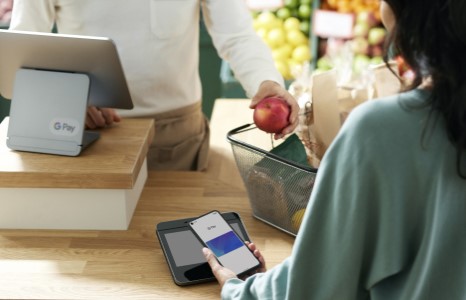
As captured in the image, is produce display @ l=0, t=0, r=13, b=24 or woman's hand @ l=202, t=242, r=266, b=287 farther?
produce display @ l=0, t=0, r=13, b=24

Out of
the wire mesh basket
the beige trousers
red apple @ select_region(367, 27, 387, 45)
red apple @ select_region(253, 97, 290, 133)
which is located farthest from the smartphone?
red apple @ select_region(367, 27, 387, 45)

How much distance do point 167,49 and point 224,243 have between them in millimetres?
874

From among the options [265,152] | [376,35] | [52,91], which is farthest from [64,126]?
[376,35]

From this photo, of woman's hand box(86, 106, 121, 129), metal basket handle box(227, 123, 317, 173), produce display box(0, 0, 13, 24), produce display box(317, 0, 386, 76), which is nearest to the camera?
metal basket handle box(227, 123, 317, 173)

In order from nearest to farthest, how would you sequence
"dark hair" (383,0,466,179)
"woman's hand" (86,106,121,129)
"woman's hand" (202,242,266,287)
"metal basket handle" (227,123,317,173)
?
"dark hair" (383,0,466,179), "woman's hand" (202,242,266,287), "metal basket handle" (227,123,317,173), "woman's hand" (86,106,121,129)

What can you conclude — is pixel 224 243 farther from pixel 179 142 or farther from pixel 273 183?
pixel 179 142

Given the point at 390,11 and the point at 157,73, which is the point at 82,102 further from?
the point at 390,11

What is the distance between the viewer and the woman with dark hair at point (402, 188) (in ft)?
2.97

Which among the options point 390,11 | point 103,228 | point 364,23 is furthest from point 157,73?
point 364,23

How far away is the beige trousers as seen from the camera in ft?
7.29

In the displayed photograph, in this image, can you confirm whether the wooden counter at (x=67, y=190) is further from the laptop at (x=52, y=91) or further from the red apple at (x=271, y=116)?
the red apple at (x=271, y=116)

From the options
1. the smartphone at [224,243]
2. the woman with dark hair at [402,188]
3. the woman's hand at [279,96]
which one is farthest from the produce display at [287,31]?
the woman with dark hair at [402,188]

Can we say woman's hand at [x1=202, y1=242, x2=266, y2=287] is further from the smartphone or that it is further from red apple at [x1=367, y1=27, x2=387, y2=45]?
red apple at [x1=367, y1=27, x2=387, y2=45]

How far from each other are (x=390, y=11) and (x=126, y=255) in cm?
86
